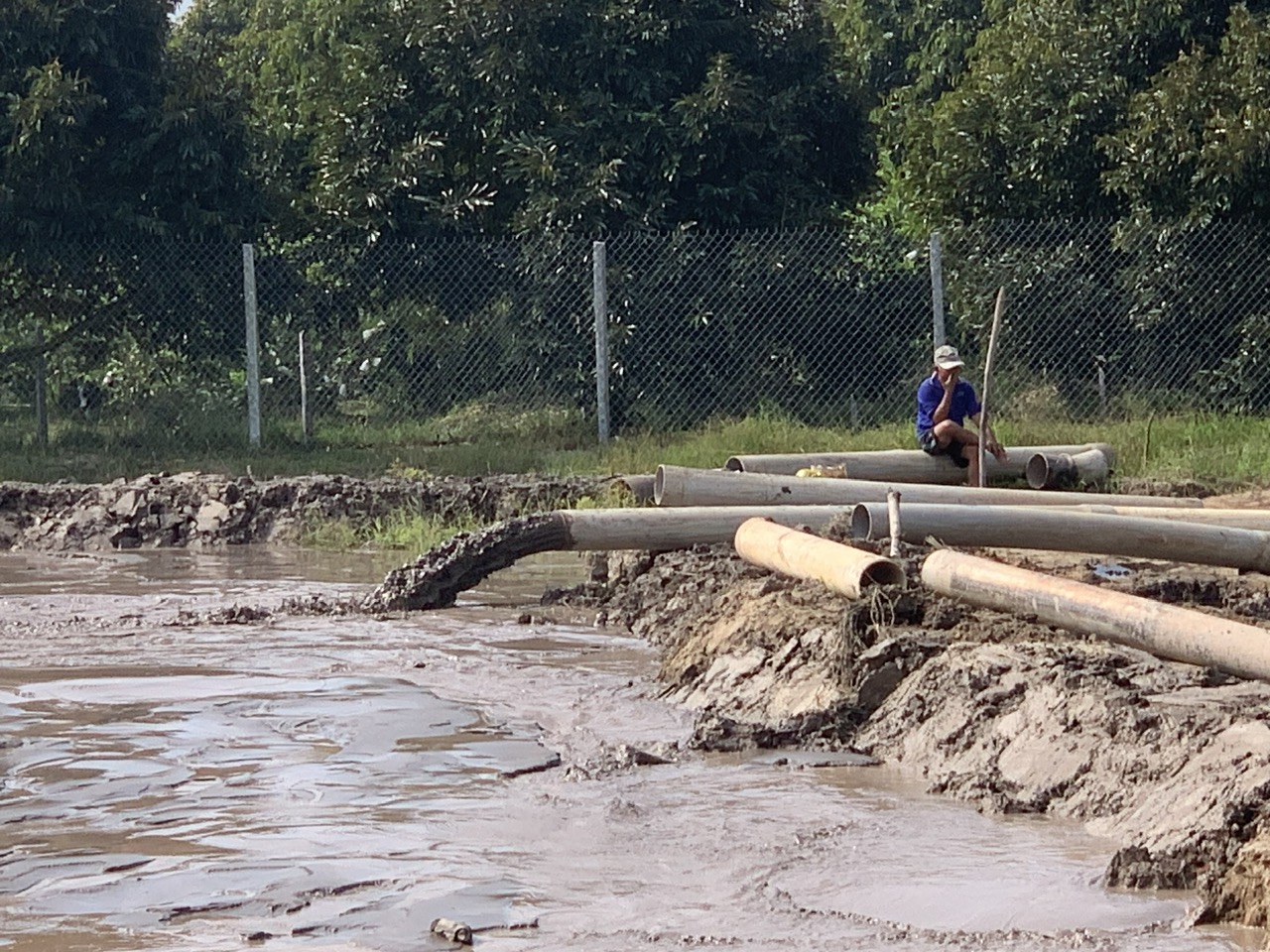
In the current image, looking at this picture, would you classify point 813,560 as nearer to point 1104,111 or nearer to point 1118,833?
point 1118,833

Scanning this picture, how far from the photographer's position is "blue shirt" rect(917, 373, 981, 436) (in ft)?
38.7

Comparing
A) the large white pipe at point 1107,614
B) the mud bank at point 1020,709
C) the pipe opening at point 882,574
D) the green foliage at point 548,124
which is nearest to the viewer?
the mud bank at point 1020,709

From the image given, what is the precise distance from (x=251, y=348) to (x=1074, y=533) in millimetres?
7883

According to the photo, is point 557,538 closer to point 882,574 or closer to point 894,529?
point 894,529

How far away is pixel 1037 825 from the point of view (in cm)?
488

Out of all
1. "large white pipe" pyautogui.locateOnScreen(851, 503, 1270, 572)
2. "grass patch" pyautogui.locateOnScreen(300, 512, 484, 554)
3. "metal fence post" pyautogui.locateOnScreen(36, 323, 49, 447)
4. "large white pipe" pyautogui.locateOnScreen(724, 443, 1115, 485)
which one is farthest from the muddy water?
"metal fence post" pyautogui.locateOnScreen(36, 323, 49, 447)

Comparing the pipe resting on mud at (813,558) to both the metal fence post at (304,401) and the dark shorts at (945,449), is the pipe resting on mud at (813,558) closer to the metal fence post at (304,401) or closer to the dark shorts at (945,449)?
the dark shorts at (945,449)

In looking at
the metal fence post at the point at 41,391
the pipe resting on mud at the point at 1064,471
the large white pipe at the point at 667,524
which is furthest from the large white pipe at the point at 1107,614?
the metal fence post at the point at 41,391

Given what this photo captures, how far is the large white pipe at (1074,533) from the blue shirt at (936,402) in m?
3.64

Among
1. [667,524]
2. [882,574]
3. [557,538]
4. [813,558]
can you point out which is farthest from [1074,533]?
[557,538]

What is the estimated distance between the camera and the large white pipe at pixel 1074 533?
7.92 m

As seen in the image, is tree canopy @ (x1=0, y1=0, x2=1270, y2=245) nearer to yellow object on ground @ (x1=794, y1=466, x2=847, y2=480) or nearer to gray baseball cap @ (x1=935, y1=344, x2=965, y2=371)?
gray baseball cap @ (x1=935, y1=344, x2=965, y2=371)

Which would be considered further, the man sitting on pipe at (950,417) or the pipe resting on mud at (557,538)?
the man sitting on pipe at (950,417)

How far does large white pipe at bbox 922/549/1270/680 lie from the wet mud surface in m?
0.07
